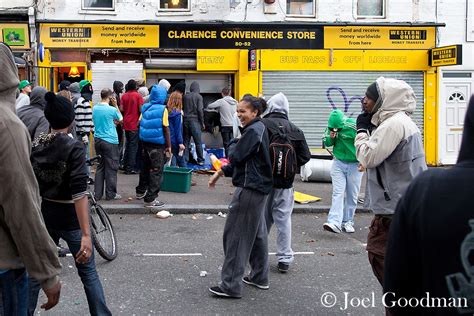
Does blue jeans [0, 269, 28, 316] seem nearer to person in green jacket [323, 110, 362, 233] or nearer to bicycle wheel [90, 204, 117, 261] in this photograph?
bicycle wheel [90, 204, 117, 261]

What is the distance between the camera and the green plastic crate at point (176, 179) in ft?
38.3

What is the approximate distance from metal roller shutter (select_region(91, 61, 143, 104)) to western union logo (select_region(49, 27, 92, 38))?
0.82 meters

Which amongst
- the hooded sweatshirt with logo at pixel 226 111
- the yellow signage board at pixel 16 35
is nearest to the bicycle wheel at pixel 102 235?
the hooded sweatshirt with logo at pixel 226 111

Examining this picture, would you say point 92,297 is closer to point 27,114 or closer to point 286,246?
point 286,246

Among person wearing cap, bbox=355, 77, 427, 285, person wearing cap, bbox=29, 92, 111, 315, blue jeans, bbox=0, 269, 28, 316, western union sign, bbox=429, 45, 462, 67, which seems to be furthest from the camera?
western union sign, bbox=429, 45, 462, 67

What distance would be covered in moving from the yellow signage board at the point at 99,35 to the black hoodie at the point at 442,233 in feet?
48.8

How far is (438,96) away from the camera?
56.7 ft

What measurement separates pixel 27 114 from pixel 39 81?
906 cm

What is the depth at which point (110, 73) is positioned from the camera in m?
16.2

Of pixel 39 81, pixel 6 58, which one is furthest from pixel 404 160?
pixel 39 81

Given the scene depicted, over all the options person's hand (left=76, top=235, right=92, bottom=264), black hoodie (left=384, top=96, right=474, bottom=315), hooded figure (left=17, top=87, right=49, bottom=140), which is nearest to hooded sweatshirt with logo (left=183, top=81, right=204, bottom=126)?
hooded figure (left=17, top=87, right=49, bottom=140)

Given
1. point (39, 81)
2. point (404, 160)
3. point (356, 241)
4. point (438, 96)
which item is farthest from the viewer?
point (438, 96)

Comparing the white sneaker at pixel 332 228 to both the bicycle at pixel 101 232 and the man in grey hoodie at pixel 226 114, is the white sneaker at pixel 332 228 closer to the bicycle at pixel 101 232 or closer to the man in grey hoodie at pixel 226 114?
the bicycle at pixel 101 232

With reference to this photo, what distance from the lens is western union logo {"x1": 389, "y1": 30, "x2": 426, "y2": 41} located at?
1705 cm
